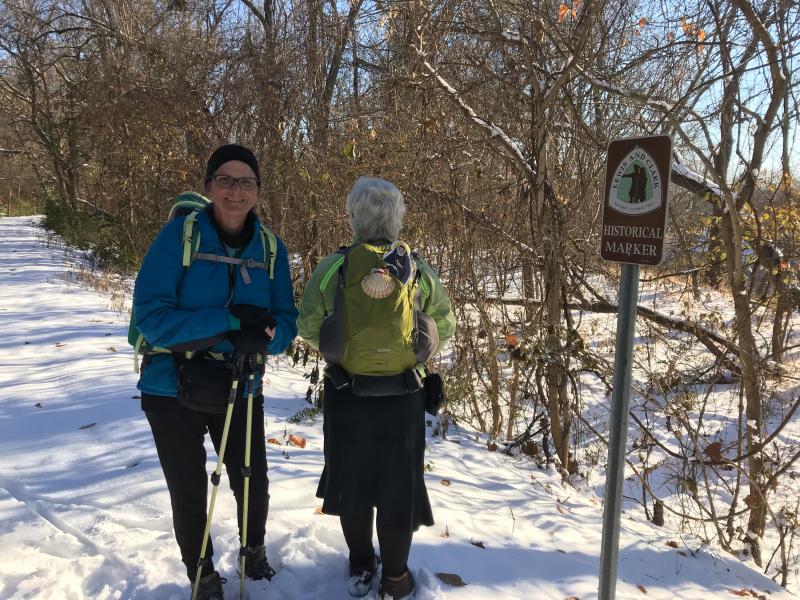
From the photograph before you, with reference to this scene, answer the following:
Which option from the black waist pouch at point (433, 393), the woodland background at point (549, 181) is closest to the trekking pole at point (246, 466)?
the black waist pouch at point (433, 393)

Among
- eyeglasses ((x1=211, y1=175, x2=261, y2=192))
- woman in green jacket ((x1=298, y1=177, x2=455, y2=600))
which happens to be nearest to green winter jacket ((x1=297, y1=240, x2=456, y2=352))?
woman in green jacket ((x1=298, y1=177, x2=455, y2=600))

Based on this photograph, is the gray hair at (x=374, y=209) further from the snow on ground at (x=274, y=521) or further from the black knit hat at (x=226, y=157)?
the snow on ground at (x=274, y=521)

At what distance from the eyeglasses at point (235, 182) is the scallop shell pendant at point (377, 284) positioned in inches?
24.8

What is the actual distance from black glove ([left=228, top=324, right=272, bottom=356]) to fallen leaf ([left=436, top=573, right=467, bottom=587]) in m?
1.48

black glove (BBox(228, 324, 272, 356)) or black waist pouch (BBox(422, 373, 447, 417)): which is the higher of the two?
black glove (BBox(228, 324, 272, 356))

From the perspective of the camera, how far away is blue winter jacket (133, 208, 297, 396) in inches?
76.8

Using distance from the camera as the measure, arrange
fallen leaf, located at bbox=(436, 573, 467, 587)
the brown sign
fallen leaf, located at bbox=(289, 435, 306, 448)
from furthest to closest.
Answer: fallen leaf, located at bbox=(289, 435, 306, 448), fallen leaf, located at bbox=(436, 573, 467, 587), the brown sign

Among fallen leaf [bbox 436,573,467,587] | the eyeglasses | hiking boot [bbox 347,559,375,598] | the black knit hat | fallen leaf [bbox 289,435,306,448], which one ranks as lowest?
fallen leaf [bbox 436,573,467,587]

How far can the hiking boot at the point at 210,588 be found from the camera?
2191 millimetres

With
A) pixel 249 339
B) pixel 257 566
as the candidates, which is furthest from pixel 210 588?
pixel 249 339

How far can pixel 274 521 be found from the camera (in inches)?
115

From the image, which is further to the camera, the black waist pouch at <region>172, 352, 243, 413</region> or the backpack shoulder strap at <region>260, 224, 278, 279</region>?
the backpack shoulder strap at <region>260, 224, 278, 279</region>

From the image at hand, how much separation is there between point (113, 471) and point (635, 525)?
13.3 feet

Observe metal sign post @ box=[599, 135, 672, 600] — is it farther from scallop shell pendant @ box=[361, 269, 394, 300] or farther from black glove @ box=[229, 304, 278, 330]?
black glove @ box=[229, 304, 278, 330]
